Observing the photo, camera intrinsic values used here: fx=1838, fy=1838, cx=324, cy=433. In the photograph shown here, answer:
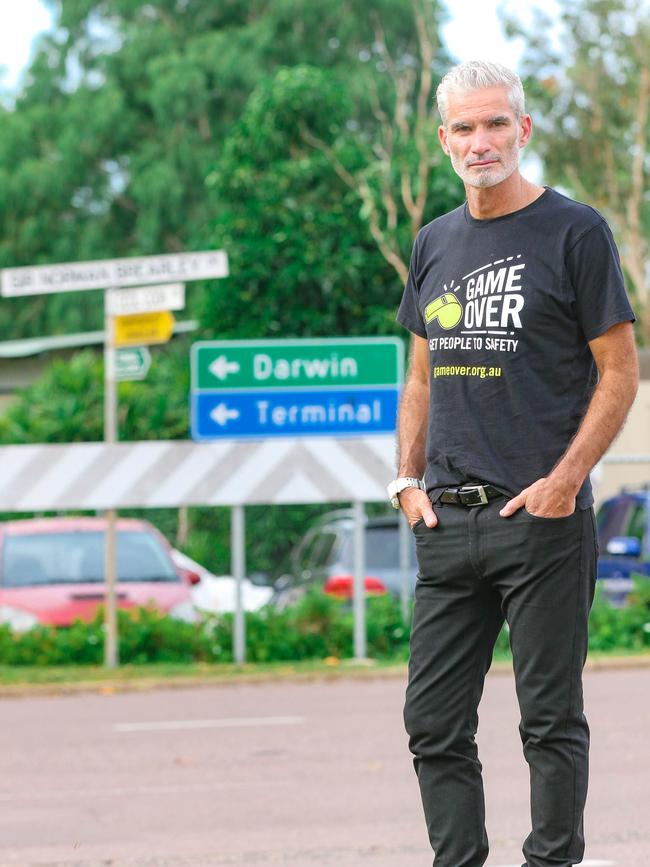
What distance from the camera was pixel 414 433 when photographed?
15.0 ft

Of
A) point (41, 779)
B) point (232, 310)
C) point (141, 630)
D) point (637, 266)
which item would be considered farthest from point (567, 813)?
point (637, 266)

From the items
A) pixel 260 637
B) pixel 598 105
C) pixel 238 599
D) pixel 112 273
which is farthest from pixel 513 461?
pixel 598 105

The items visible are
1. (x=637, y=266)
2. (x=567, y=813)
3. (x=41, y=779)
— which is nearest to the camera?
(x=567, y=813)

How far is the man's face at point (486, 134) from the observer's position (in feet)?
13.9

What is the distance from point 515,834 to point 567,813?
2.34m

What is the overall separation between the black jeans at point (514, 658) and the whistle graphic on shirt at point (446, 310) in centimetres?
43

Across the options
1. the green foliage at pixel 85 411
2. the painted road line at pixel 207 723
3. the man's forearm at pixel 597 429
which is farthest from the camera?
the green foliage at pixel 85 411

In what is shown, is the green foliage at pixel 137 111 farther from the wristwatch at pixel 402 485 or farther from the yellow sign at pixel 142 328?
the wristwatch at pixel 402 485

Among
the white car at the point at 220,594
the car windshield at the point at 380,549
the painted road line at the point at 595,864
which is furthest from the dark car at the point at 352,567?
the painted road line at the point at 595,864

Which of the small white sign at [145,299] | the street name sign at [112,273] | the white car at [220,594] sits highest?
the street name sign at [112,273]

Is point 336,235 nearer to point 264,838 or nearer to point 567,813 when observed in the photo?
point 264,838

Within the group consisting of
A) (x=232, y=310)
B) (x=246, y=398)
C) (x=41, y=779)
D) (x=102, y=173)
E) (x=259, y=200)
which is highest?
(x=102, y=173)

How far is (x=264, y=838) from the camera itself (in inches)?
257

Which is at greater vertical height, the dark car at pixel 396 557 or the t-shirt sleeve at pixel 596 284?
the t-shirt sleeve at pixel 596 284
